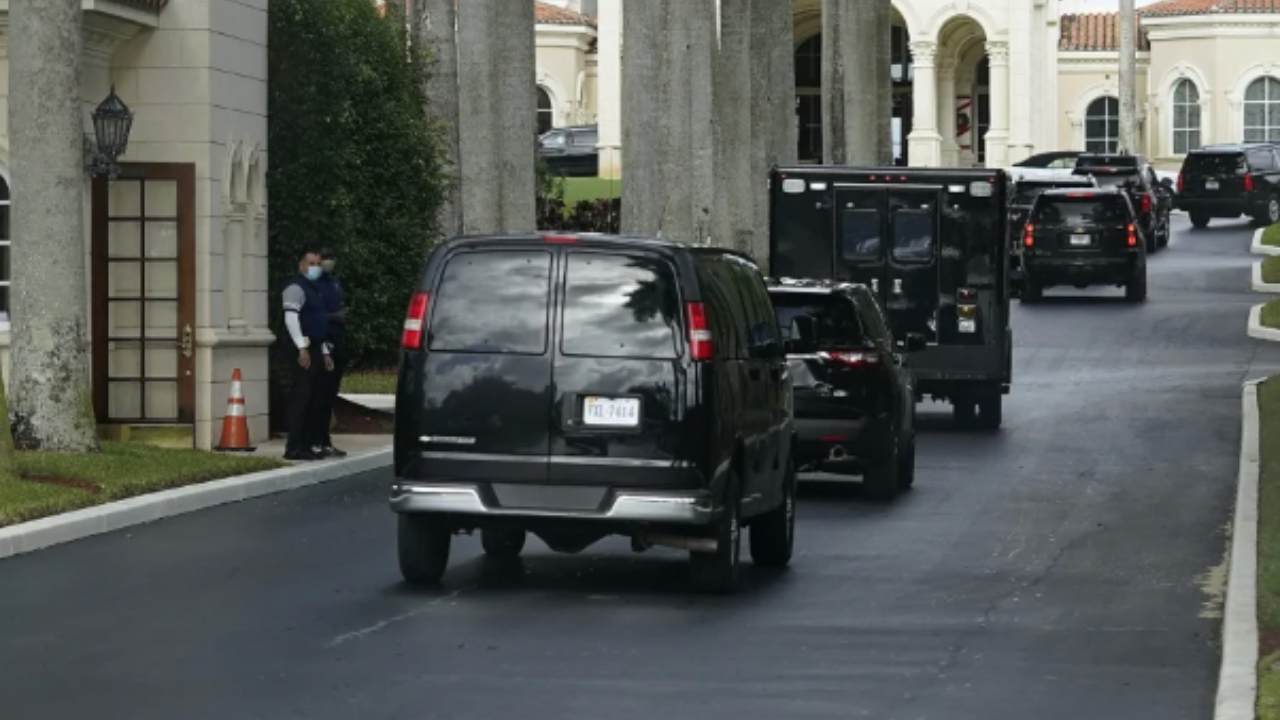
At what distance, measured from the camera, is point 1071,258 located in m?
49.6

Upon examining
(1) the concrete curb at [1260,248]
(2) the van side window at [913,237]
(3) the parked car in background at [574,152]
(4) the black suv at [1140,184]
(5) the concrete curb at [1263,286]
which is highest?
(3) the parked car in background at [574,152]

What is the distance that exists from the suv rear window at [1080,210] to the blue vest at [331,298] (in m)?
25.2

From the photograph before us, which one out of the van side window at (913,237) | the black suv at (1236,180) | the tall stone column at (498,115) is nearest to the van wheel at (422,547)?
the van side window at (913,237)

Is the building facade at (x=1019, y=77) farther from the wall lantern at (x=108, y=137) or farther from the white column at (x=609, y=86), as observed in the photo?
the wall lantern at (x=108, y=137)

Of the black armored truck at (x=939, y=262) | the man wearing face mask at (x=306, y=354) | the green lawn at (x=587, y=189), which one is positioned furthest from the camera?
the green lawn at (x=587, y=189)

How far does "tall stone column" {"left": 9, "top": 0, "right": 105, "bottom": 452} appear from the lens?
22938 millimetres

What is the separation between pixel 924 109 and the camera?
84750mm

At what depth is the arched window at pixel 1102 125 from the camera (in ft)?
302

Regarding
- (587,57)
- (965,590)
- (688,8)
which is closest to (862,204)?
(688,8)

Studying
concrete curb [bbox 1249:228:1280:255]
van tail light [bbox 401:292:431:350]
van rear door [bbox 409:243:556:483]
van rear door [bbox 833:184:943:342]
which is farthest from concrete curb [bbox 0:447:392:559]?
concrete curb [bbox 1249:228:1280:255]

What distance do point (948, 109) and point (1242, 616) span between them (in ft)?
251

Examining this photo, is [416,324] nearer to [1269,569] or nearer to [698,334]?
[698,334]

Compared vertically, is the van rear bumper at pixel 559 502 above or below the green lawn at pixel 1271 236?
below

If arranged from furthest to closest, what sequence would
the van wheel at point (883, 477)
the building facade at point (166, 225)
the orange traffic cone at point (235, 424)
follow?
1. the building facade at point (166, 225)
2. the orange traffic cone at point (235, 424)
3. the van wheel at point (883, 477)
